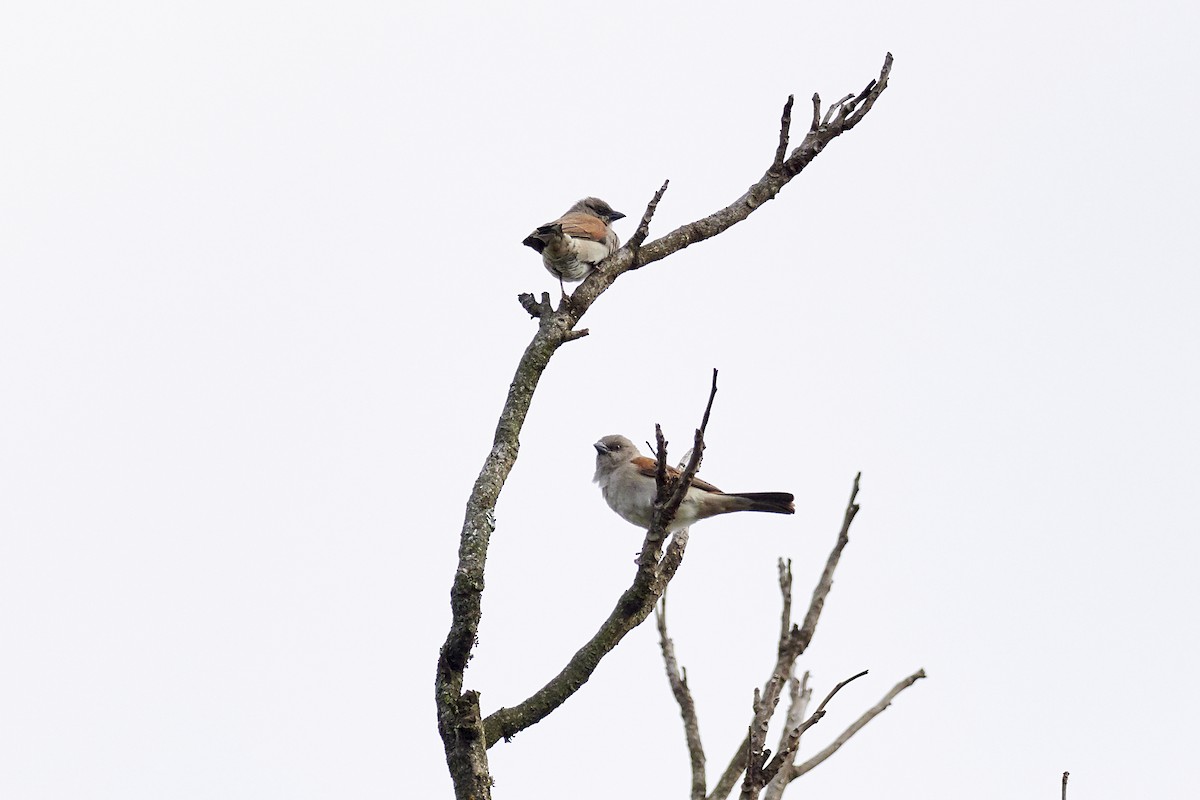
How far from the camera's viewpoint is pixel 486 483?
5.38 meters

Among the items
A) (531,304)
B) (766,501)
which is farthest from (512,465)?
(766,501)

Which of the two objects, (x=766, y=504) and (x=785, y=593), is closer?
(x=785, y=593)

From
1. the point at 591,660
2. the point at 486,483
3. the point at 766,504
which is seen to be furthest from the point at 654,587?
the point at 766,504

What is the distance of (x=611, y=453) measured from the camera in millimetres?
10648

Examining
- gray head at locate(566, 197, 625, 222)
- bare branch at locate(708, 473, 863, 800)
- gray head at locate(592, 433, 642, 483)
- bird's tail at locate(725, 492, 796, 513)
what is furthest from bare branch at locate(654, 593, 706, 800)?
gray head at locate(566, 197, 625, 222)

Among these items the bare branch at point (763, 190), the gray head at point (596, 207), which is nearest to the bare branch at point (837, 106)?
the bare branch at point (763, 190)

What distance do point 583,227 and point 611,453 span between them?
187cm

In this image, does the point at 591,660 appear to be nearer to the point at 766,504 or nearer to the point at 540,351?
the point at 540,351

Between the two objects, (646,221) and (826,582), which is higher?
(646,221)

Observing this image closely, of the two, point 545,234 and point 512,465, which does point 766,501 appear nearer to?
point 545,234

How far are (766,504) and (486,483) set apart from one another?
4.10 m

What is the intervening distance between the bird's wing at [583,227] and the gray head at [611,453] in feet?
5.51

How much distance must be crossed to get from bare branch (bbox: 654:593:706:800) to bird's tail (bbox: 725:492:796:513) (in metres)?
2.51

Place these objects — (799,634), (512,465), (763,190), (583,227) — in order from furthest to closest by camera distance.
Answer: (583,227) → (763,190) → (512,465) → (799,634)
